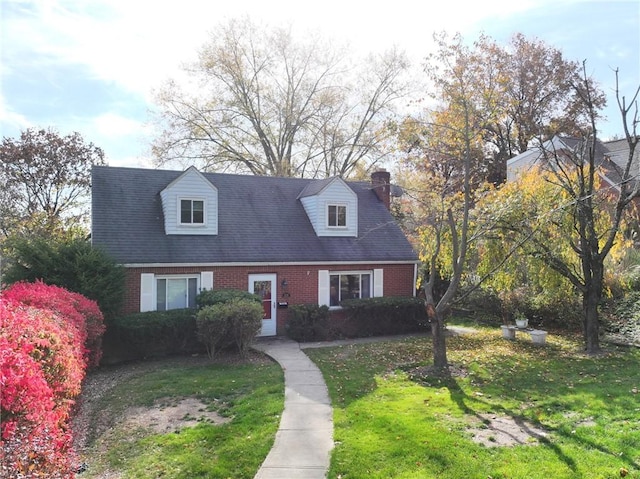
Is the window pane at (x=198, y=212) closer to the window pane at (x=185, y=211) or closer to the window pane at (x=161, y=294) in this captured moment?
the window pane at (x=185, y=211)

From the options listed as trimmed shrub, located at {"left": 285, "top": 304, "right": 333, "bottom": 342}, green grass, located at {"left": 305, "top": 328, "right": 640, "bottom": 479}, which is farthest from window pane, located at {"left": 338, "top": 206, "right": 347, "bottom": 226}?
green grass, located at {"left": 305, "top": 328, "right": 640, "bottom": 479}

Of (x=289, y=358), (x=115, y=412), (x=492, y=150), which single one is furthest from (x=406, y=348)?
(x=492, y=150)

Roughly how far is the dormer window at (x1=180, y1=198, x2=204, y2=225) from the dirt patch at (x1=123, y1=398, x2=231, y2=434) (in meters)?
7.63

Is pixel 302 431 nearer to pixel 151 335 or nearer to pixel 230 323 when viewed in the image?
pixel 230 323

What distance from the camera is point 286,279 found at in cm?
1533

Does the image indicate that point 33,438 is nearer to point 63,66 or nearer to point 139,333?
point 63,66

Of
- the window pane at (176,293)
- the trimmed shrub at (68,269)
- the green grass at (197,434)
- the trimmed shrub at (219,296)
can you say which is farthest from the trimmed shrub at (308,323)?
the trimmed shrub at (68,269)

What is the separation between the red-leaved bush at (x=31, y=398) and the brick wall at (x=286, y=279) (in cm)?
728

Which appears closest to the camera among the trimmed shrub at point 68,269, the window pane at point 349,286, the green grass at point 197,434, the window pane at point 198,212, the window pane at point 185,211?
the green grass at point 197,434

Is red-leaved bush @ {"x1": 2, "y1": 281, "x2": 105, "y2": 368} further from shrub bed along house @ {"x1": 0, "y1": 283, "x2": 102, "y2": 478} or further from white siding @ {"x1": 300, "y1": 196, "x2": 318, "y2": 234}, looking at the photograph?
white siding @ {"x1": 300, "y1": 196, "x2": 318, "y2": 234}

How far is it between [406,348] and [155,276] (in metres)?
7.91

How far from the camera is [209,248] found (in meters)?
14.6

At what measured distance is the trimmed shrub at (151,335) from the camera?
39.2 feet

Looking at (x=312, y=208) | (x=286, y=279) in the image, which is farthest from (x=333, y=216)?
(x=286, y=279)
